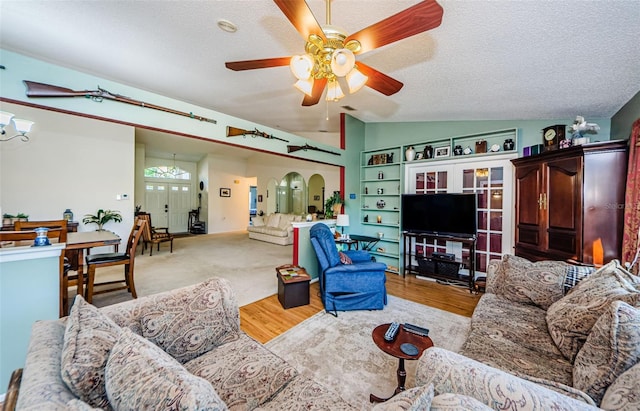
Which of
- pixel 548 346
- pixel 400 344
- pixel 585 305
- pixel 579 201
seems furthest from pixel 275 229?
pixel 585 305

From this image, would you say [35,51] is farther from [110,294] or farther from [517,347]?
[517,347]

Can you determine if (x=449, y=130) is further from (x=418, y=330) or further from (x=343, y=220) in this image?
(x=418, y=330)

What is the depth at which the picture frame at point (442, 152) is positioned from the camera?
4141mm

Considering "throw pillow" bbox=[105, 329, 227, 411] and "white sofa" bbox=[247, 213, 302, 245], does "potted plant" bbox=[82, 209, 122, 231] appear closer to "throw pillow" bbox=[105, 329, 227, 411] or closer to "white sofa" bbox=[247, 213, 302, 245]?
"white sofa" bbox=[247, 213, 302, 245]

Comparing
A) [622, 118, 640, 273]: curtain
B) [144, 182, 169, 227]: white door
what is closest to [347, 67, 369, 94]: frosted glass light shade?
[622, 118, 640, 273]: curtain

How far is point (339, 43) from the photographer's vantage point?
1.62 m

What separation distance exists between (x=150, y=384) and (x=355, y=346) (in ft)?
6.22

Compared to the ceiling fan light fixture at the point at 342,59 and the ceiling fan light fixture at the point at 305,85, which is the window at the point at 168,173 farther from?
the ceiling fan light fixture at the point at 342,59

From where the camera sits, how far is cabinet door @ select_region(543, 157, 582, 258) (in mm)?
2488

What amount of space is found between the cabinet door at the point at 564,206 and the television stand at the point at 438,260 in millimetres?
1020

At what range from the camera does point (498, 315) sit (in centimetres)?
191

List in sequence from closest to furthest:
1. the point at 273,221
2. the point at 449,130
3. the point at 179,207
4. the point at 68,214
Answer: the point at 449,130 → the point at 68,214 → the point at 273,221 → the point at 179,207

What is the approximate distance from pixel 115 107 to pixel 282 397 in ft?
9.48

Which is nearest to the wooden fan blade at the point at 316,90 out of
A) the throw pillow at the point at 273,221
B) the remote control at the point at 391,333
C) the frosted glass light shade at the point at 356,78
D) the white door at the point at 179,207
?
the frosted glass light shade at the point at 356,78
